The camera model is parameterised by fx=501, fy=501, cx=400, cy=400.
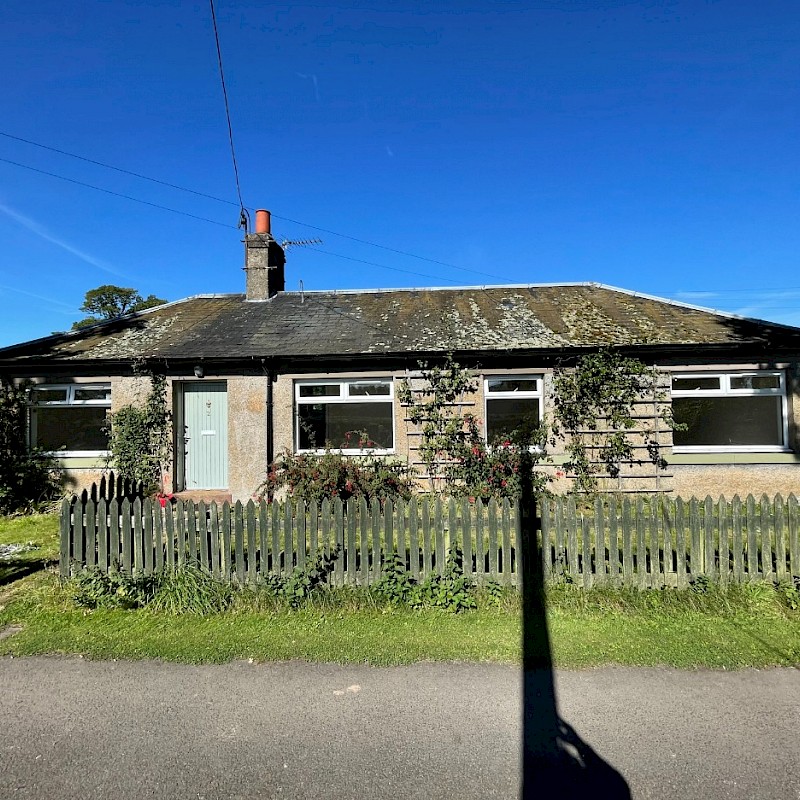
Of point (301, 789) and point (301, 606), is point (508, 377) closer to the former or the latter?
point (301, 606)

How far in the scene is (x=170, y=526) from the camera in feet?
17.2

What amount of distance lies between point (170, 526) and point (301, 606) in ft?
5.37

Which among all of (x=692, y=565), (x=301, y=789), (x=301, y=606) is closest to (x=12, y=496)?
(x=301, y=606)

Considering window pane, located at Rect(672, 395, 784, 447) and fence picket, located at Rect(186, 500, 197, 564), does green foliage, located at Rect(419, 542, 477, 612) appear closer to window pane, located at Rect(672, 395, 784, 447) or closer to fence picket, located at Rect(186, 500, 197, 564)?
fence picket, located at Rect(186, 500, 197, 564)

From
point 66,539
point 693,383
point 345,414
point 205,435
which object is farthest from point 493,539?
point 205,435

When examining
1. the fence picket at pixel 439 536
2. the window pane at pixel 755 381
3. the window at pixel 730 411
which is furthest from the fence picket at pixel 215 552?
the window pane at pixel 755 381

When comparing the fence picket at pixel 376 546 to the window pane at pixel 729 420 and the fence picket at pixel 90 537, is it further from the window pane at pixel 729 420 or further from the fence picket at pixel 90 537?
the window pane at pixel 729 420

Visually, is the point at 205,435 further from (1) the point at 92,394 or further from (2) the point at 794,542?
(2) the point at 794,542

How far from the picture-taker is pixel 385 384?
10.5 m

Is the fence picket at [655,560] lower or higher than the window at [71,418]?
lower

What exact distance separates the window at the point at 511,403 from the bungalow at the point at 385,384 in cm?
4

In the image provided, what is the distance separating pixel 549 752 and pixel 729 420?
10336 mm

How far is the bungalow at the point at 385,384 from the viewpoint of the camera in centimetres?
980

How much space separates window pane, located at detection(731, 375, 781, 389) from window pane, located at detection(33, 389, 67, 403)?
1395cm
